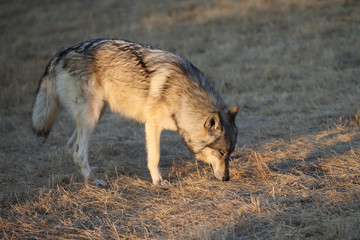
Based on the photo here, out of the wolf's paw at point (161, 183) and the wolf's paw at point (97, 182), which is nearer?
the wolf's paw at point (161, 183)

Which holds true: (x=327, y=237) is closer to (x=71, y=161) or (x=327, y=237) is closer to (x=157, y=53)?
(x=157, y=53)

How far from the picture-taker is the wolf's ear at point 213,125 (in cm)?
407

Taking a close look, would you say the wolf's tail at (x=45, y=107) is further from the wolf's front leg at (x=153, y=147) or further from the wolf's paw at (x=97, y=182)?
the wolf's front leg at (x=153, y=147)

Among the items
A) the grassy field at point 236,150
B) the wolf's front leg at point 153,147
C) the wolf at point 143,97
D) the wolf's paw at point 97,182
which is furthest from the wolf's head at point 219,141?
the wolf's paw at point 97,182

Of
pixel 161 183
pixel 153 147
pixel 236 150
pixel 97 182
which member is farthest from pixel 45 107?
pixel 236 150

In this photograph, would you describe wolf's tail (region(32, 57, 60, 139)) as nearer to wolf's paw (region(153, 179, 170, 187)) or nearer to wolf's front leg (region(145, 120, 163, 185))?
wolf's front leg (region(145, 120, 163, 185))

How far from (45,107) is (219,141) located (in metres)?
2.46

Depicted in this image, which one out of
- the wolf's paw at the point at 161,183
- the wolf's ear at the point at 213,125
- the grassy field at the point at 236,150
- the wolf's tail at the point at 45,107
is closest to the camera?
the grassy field at the point at 236,150

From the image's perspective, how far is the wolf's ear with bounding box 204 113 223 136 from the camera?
13.3 ft

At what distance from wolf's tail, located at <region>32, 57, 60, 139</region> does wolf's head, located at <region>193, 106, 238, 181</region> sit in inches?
81.7

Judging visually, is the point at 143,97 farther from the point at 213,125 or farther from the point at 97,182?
the point at 97,182

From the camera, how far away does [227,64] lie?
1038cm

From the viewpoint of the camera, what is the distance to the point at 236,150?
215 inches

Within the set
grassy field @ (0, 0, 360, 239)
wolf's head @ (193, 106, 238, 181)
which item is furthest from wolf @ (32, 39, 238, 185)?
grassy field @ (0, 0, 360, 239)
